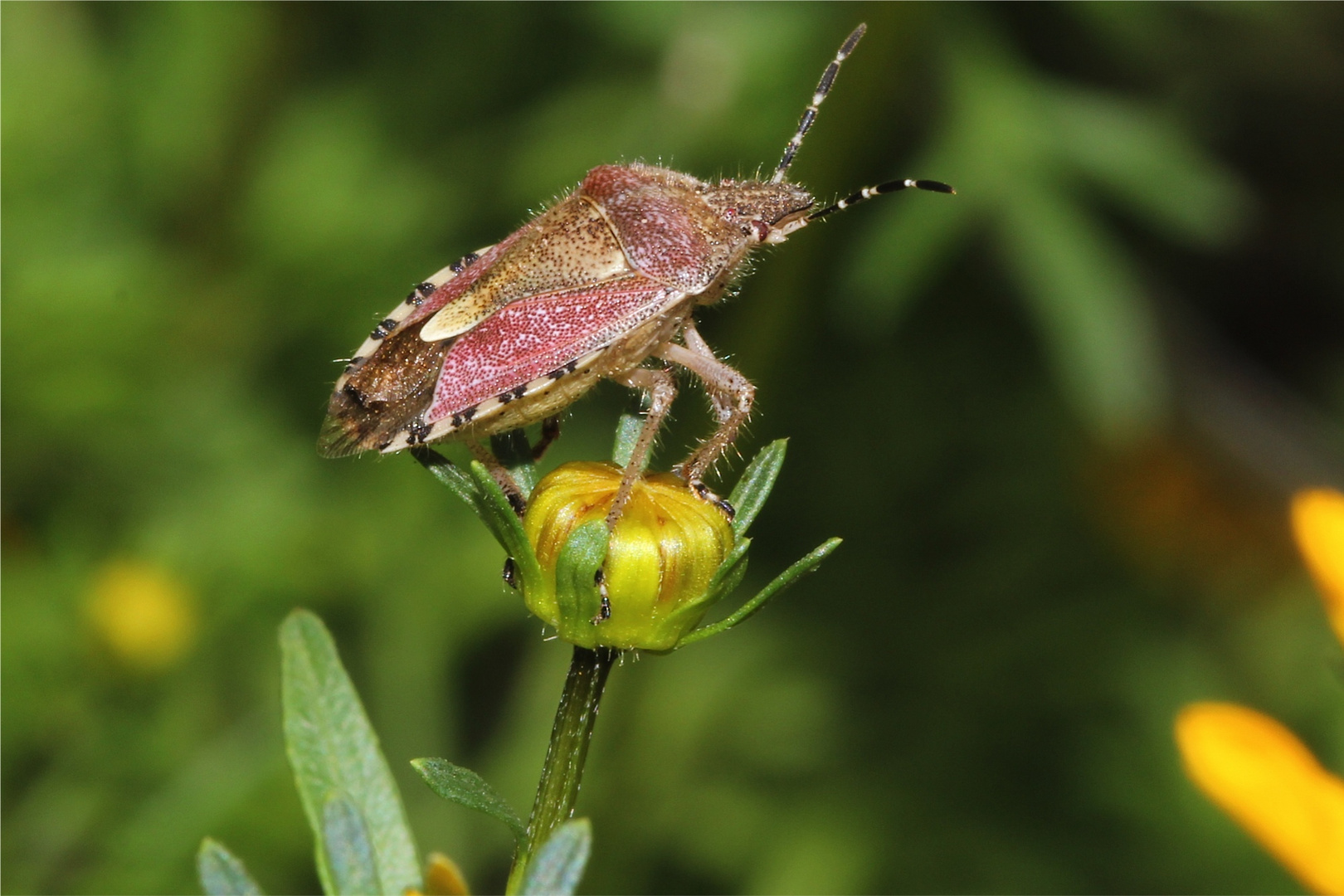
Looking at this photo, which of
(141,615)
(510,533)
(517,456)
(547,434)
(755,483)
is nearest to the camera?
(510,533)

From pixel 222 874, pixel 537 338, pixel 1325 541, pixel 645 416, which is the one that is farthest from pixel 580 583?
pixel 1325 541

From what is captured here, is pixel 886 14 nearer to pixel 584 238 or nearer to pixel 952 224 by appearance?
pixel 952 224

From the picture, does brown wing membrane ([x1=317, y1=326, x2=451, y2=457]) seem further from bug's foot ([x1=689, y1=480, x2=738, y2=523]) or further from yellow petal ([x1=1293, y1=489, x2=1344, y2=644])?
yellow petal ([x1=1293, y1=489, x2=1344, y2=644])

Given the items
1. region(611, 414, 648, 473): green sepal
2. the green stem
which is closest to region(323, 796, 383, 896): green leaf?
the green stem

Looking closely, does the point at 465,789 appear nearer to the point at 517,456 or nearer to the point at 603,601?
the point at 603,601

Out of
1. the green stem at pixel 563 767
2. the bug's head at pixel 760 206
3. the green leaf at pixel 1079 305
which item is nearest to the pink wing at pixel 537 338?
the bug's head at pixel 760 206
